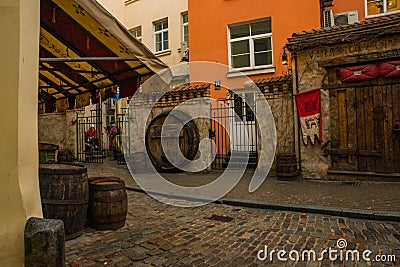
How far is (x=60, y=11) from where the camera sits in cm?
458

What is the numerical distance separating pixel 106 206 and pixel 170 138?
5902mm

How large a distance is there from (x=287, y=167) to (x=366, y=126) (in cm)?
213

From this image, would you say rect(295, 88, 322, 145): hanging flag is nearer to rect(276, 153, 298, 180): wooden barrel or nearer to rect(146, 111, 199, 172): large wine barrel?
rect(276, 153, 298, 180): wooden barrel

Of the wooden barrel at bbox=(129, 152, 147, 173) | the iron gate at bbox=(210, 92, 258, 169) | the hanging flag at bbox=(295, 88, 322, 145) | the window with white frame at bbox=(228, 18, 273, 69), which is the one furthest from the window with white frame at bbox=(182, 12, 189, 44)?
the hanging flag at bbox=(295, 88, 322, 145)

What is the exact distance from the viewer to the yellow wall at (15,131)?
221cm

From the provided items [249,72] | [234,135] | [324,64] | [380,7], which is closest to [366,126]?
[324,64]

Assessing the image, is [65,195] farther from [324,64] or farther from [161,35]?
[161,35]

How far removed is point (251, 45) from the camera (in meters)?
13.7

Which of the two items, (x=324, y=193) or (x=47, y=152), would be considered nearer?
(x=324, y=193)

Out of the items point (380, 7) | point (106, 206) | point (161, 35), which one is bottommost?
point (106, 206)

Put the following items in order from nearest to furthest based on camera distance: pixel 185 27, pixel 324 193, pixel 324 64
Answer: pixel 324 193, pixel 324 64, pixel 185 27

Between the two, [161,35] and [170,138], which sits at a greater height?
[161,35]

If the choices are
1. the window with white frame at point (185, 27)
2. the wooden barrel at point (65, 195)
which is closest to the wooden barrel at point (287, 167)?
the wooden barrel at point (65, 195)

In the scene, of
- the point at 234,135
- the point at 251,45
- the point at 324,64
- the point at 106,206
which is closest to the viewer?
the point at 106,206
